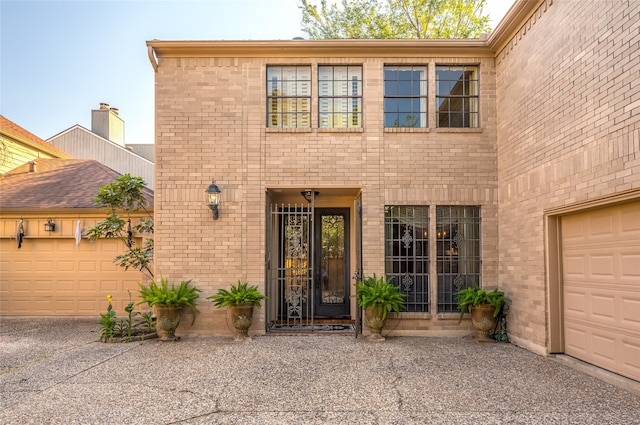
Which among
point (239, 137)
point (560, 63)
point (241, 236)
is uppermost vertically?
point (560, 63)

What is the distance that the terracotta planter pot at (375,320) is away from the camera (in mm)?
7363

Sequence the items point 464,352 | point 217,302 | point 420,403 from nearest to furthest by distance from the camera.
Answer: point 420,403 → point 464,352 → point 217,302

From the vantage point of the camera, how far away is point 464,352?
6625 mm

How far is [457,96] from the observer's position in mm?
8234

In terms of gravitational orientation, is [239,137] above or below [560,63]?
below

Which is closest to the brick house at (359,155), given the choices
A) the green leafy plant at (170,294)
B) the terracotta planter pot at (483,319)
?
the green leafy plant at (170,294)

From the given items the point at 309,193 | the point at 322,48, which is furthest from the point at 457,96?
the point at 309,193

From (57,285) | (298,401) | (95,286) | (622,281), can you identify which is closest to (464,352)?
(622,281)

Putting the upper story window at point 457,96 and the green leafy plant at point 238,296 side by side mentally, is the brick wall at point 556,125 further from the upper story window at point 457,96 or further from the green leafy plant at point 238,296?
the green leafy plant at point 238,296

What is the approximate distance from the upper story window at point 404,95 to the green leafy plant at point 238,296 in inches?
155

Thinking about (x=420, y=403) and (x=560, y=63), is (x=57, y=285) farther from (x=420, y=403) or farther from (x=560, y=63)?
(x=560, y=63)

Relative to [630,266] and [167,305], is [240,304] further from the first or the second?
[630,266]

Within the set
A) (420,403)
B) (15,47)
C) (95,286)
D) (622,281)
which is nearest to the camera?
(420,403)

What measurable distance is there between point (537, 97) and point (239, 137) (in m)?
5.07
